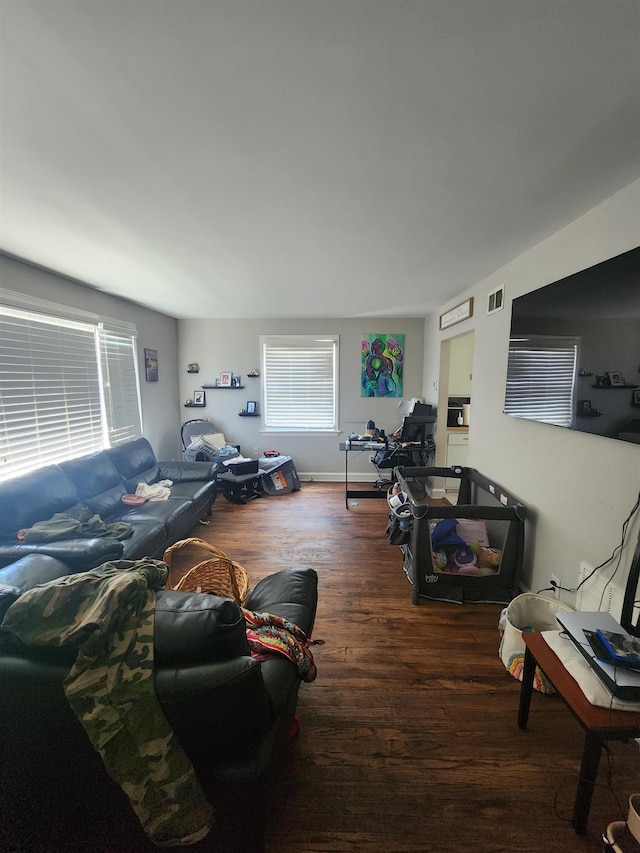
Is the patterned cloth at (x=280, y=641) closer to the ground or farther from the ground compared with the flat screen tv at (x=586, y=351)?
closer to the ground

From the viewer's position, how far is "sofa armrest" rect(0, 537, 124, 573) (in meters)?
2.04

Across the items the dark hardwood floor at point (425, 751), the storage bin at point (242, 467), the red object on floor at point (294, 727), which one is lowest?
the dark hardwood floor at point (425, 751)

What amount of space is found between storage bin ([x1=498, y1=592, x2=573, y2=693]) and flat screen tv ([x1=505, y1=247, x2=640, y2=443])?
3.25 feet

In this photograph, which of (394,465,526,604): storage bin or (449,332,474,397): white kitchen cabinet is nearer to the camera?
(394,465,526,604): storage bin

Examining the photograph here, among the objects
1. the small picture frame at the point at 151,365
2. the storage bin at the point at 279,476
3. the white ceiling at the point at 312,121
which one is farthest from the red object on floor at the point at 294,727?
the small picture frame at the point at 151,365

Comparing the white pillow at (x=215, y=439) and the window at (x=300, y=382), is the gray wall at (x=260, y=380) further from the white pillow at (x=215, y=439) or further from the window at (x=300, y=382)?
the white pillow at (x=215, y=439)

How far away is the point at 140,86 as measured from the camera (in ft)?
3.50

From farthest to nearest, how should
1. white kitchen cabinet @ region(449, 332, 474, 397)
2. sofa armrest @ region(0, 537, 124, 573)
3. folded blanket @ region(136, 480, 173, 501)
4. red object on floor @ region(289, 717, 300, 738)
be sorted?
white kitchen cabinet @ region(449, 332, 474, 397) < folded blanket @ region(136, 480, 173, 501) < sofa armrest @ region(0, 537, 124, 573) < red object on floor @ region(289, 717, 300, 738)

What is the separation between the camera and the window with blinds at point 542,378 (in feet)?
6.03

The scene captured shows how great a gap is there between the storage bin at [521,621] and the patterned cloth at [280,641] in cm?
119

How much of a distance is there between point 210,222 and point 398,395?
372cm

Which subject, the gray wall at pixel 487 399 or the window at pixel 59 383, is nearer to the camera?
the gray wall at pixel 487 399

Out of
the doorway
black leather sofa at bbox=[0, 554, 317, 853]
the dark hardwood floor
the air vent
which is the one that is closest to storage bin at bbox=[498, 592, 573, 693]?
the dark hardwood floor

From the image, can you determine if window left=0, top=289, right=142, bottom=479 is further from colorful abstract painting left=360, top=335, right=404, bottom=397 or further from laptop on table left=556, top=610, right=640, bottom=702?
laptop on table left=556, top=610, right=640, bottom=702
